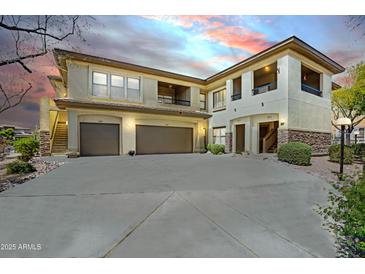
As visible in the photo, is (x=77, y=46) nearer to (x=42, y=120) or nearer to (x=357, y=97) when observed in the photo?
(x=42, y=120)

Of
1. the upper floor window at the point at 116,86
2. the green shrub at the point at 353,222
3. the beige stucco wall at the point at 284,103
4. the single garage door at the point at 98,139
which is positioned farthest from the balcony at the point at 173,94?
the green shrub at the point at 353,222

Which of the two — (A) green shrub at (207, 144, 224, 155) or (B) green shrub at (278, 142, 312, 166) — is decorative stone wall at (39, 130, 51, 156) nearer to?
(A) green shrub at (207, 144, 224, 155)

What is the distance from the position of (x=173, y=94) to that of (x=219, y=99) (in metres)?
4.59

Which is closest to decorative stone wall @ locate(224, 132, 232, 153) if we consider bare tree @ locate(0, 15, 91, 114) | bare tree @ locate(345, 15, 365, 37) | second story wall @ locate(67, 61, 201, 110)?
second story wall @ locate(67, 61, 201, 110)

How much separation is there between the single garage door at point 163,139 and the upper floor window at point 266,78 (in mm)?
6459

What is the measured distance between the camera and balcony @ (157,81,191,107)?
1580cm

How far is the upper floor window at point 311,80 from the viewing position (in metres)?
11.2

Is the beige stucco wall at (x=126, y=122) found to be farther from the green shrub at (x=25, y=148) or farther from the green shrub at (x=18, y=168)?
the green shrub at (x=18, y=168)

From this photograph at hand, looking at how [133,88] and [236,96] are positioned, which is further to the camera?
[236,96]

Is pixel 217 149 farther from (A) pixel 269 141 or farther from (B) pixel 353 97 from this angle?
(B) pixel 353 97

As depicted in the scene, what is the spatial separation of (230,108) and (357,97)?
Answer: 30.0 feet

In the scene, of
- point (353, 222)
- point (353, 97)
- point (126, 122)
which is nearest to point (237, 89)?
point (353, 97)

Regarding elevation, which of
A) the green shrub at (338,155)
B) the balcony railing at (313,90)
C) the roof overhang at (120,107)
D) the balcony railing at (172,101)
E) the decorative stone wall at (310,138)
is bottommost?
the green shrub at (338,155)

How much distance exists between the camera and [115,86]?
1261 cm
